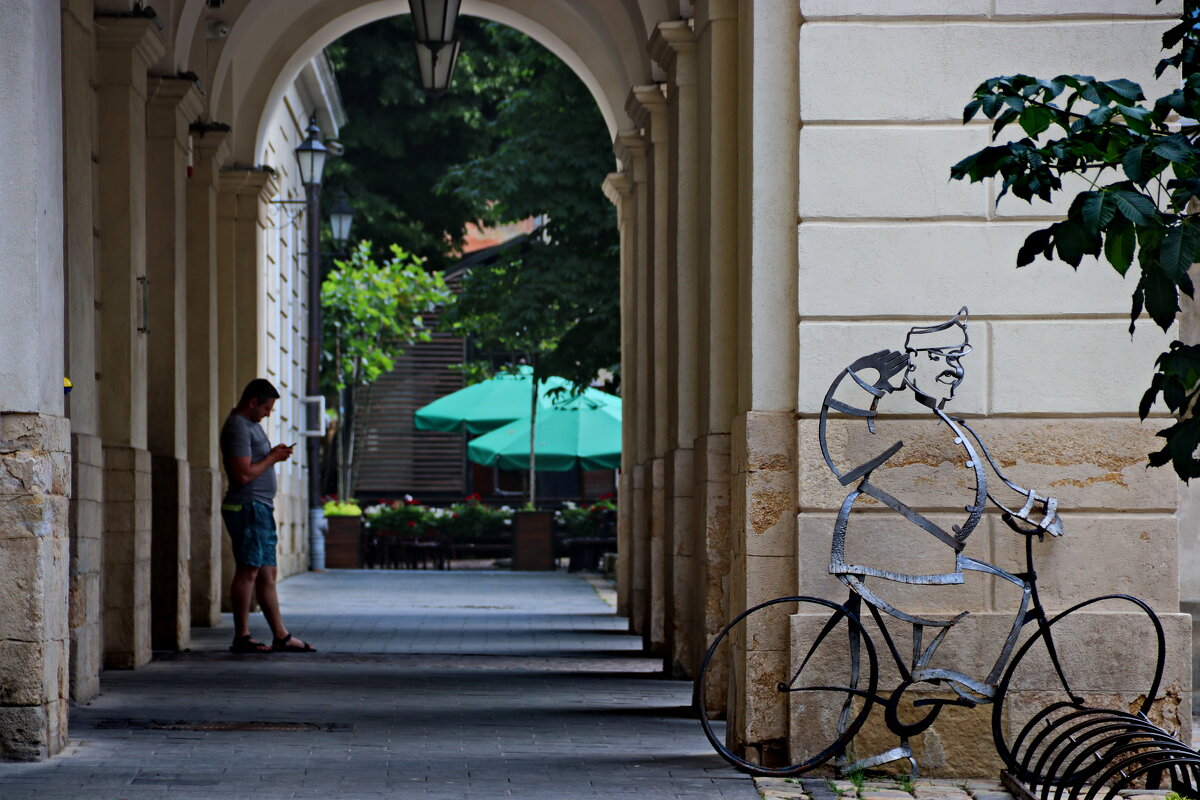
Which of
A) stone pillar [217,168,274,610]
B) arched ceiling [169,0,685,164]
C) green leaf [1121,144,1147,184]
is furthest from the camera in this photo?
stone pillar [217,168,274,610]

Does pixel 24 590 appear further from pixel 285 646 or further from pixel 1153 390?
pixel 285 646

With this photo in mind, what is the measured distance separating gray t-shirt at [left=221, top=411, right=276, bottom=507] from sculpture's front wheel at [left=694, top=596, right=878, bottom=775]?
5742 mm

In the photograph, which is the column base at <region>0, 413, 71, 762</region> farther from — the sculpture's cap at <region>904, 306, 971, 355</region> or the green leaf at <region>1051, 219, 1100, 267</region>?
the green leaf at <region>1051, 219, 1100, 267</region>

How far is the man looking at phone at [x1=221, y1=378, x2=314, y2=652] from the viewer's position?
12.5 metres

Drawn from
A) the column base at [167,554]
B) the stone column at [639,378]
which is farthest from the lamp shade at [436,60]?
the column base at [167,554]

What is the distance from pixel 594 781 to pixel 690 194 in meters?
4.84

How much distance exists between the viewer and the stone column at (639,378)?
1401 cm

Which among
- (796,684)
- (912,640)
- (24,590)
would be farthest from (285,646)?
(912,640)

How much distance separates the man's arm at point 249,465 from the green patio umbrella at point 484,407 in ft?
58.8

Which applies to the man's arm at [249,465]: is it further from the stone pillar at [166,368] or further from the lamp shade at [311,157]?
the lamp shade at [311,157]

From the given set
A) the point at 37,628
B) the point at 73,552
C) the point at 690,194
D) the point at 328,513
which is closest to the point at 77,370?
the point at 73,552

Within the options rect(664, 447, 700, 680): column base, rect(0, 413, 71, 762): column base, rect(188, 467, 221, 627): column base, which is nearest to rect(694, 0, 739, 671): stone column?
rect(664, 447, 700, 680): column base

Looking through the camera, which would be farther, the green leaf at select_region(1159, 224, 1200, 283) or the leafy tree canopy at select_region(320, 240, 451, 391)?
the leafy tree canopy at select_region(320, 240, 451, 391)

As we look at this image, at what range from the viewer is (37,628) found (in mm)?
7566
